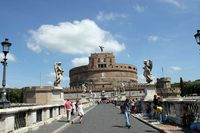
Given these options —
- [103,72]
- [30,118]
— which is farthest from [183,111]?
[103,72]

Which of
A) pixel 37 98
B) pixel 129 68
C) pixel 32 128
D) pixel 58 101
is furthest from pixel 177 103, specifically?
pixel 129 68

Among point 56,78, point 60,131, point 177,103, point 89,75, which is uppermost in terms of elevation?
point 89,75

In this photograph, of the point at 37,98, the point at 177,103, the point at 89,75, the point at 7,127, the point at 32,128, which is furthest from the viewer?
the point at 89,75

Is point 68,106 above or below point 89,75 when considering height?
below

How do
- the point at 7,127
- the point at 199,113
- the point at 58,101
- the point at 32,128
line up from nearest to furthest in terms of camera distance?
the point at 7,127 → the point at 199,113 → the point at 32,128 → the point at 58,101

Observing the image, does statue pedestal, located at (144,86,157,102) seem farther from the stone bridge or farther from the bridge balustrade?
the bridge balustrade

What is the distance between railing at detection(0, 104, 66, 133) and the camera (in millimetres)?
12102

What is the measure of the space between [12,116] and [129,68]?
14458 centimetres

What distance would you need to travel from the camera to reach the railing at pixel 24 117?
1210 cm

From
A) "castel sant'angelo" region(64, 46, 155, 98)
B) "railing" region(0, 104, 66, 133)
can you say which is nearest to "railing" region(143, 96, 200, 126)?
"railing" region(0, 104, 66, 133)

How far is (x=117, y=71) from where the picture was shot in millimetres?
148875

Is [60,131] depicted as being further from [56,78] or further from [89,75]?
[89,75]

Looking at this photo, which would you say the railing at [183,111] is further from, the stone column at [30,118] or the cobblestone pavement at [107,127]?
the stone column at [30,118]

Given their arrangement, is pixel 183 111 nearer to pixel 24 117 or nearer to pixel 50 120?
pixel 24 117
